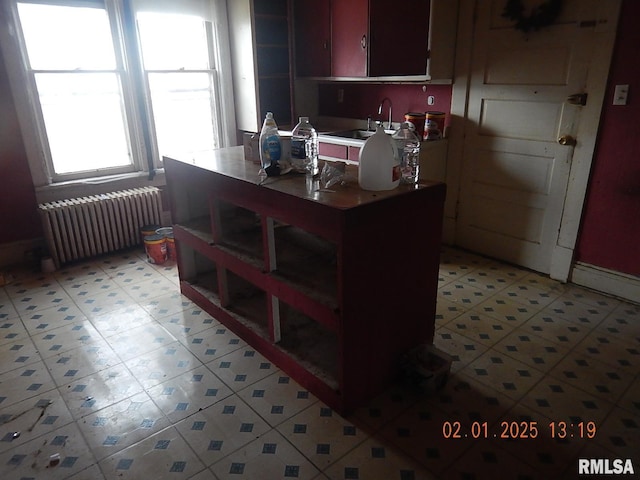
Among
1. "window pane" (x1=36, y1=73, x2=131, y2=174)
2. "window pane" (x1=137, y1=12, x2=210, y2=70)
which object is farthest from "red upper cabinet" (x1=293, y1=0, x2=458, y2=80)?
"window pane" (x1=36, y1=73, x2=131, y2=174)

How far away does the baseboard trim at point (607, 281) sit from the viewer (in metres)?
2.93

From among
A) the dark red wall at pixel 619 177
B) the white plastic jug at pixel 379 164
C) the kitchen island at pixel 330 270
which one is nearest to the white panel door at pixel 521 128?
the dark red wall at pixel 619 177

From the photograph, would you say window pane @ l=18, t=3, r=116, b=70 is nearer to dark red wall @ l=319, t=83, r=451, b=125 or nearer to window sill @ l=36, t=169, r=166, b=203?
Result: window sill @ l=36, t=169, r=166, b=203

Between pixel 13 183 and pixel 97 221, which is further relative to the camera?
pixel 97 221

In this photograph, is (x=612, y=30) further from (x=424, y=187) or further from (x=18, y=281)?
(x=18, y=281)

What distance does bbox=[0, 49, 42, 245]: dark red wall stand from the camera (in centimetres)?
345

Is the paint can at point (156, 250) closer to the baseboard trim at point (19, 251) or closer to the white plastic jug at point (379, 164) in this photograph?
the baseboard trim at point (19, 251)

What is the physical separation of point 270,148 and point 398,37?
220 centimetres

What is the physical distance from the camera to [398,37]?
3756 millimetres

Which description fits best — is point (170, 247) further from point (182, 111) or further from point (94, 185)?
point (182, 111)

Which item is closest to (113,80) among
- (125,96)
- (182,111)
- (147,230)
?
(125,96)

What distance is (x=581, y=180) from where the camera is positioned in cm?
301

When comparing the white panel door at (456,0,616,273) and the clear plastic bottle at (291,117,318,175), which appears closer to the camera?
the clear plastic bottle at (291,117,318,175)

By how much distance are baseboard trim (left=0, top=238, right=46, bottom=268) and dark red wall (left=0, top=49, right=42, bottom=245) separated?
0.04m
